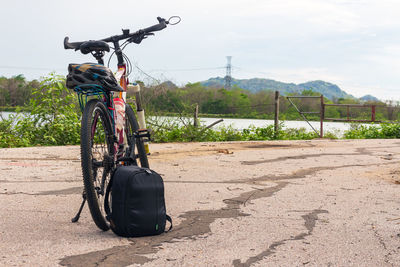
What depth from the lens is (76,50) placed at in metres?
4.20

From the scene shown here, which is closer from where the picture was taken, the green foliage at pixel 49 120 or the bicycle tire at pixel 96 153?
the bicycle tire at pixel 96 153

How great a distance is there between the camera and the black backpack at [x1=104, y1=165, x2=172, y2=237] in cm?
328

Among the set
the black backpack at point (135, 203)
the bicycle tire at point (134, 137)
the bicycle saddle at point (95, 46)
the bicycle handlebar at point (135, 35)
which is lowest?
the black backpack at point (135, 203)

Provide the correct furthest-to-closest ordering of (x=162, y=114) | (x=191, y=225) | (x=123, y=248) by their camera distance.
Result: (x=162, y=114) → (x=191, y=225) → (x=123, y=248)

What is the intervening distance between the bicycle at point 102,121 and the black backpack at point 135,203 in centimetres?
13

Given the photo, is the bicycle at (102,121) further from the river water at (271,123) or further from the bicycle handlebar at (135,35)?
the river water at (271,123)

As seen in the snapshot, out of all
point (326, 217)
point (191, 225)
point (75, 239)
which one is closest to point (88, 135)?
point (75, 239)

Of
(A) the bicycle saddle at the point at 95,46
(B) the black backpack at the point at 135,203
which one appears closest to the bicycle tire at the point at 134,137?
(A) the bicycle saddle at the point at 95,46

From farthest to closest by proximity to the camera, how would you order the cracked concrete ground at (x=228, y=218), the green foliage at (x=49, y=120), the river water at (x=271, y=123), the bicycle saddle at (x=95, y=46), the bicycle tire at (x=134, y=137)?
the river water at (x=271, y=123) → the green foliage at (x=49, y=120) → the bicycle tire at (x=134, y=137) → the bicycle saddle at (x=95, y=46) → the cracked concrete ground at (x=228, y=218)

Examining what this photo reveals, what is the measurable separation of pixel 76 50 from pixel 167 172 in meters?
2.93

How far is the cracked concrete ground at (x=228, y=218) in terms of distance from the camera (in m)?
2.97

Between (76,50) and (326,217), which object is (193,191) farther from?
(76,50)

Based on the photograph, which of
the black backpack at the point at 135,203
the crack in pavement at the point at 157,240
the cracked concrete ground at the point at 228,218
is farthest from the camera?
the black backpack at the point at 135,203

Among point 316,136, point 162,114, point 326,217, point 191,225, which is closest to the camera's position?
point 191,225
